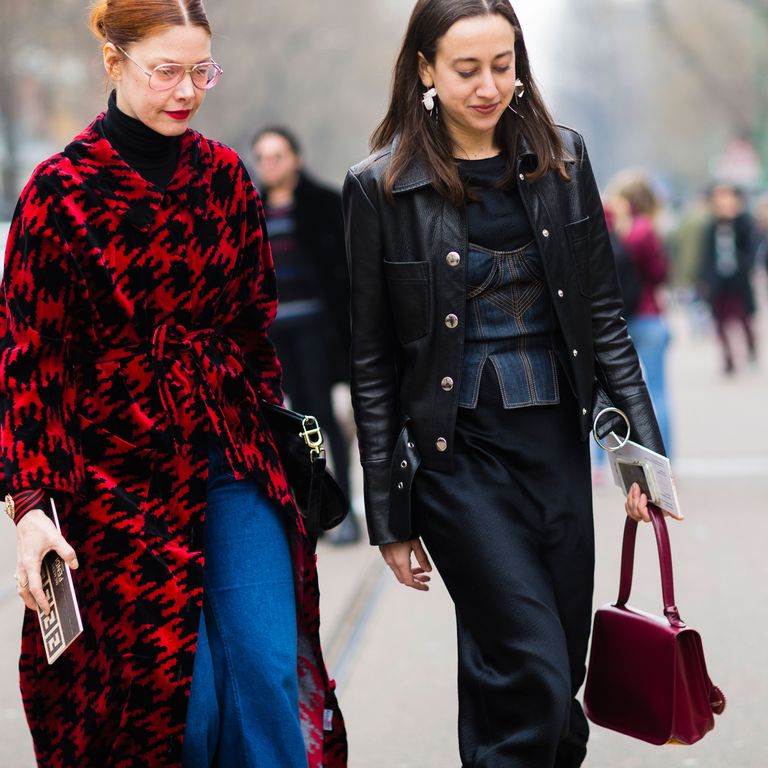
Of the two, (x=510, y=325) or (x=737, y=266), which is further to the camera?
(x=737, y=266)

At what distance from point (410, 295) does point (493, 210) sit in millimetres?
261

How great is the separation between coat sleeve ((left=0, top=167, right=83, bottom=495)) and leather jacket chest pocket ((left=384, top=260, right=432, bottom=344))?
2.47 ft

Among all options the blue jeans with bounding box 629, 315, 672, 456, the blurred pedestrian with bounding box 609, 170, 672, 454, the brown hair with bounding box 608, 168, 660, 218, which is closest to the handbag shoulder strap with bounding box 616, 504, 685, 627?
the blurred pedestrian with bounding box 609, 170, 672, 454

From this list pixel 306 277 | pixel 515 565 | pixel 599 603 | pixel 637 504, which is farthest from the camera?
pixel 306 277

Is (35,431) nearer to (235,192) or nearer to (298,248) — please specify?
(235,192)

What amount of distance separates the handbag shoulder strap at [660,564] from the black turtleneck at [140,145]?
4.28ft

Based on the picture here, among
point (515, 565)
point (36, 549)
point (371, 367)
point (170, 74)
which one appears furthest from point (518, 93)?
point (36, 549)

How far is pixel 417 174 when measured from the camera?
11.3ft

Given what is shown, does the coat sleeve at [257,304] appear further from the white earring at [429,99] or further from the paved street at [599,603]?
the paved street at [599,603]

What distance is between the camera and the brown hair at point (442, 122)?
134 inches

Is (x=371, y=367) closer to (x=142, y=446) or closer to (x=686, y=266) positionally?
(x=142, y=446)

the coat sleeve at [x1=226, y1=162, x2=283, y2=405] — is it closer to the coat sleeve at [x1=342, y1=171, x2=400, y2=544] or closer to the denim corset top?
the coat sleeve at [x1=342, y1=171, x2=400, y2=544]

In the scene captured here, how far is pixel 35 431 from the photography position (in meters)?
3.00

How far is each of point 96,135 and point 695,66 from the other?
47.1 metres
